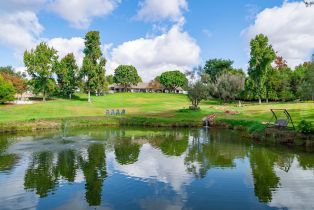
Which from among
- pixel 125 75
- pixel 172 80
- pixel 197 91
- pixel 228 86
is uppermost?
pixel 125 75

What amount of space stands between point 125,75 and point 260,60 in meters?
95.5

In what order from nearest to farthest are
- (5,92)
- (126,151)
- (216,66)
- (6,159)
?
(6,159), (126,151), (5,92), (216,66)

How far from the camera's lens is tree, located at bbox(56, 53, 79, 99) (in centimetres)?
11031

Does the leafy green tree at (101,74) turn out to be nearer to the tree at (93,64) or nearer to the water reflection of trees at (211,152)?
the tree at (93,64)

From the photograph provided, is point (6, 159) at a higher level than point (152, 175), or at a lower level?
higher

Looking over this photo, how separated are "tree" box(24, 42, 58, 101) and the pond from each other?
64.4 metres

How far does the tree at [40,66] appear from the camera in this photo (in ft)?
322

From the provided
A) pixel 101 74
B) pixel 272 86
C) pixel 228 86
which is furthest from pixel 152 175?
pixel 272 86

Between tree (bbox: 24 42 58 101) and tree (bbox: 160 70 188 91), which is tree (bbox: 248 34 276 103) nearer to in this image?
tree (bbox: 24 42 58 101)

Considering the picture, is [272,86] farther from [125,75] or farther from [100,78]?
[125,75]

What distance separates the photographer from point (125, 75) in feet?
591

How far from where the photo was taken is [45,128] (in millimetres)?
48625

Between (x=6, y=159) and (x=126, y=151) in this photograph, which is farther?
(x=126, y=151)

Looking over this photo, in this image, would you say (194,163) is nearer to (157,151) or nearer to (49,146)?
(157,151)
